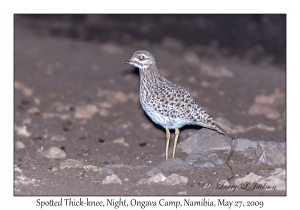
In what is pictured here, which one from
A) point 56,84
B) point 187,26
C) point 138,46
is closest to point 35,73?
point 56,84

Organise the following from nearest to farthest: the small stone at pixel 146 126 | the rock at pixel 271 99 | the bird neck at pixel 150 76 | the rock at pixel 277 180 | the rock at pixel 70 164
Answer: the rock at pixel 277 180
the rock at pixel 70 164
the bird neck at pixel 150 76
the small stone at pixel 146 126
the rock at pixel 271 99

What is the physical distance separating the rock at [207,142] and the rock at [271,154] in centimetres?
65

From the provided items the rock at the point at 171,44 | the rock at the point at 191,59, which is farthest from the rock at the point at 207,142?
the rock at the point at 171,44

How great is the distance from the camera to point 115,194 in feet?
19.5

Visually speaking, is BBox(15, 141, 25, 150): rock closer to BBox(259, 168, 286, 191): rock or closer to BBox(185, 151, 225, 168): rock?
BBox(185, 151, 225, 168): rock

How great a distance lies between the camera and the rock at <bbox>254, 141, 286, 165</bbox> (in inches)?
269

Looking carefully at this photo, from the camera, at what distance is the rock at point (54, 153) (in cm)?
793

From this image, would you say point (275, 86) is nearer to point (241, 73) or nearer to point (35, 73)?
point (241, 73)

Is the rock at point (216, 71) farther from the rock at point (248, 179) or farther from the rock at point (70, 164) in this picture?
the rock at point (248, 179)

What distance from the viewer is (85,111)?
402 inches

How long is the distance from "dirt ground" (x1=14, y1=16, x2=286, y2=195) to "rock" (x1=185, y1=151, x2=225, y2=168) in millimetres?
145

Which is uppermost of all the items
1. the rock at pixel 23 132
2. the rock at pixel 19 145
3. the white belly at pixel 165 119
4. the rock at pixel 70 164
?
the white belly at pixel 165 119

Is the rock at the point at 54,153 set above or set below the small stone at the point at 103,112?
below

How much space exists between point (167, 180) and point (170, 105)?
52.6 inches
